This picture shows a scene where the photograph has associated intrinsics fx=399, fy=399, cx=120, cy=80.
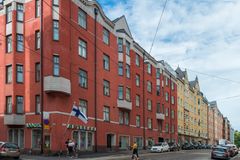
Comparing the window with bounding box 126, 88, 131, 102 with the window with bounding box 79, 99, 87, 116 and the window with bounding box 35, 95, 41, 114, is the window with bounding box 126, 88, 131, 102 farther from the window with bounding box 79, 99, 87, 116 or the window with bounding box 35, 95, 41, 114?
the window with bounding box 35, 95, 41, 114

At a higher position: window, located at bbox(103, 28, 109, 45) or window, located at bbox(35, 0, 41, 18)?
window, located at bbox(35, 0, 41, 18)

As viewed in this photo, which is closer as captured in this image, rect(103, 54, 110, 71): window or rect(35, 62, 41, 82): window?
rect(35, 62, 41, 82): window

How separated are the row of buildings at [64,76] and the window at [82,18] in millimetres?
112

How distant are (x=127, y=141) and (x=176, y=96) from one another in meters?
33.0

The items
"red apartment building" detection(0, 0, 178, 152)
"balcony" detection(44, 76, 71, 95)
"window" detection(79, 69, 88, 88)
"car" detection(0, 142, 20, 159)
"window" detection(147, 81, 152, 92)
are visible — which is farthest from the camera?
"window" detection(147, 81, 152, 92)

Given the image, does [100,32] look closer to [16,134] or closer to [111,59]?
[111,59]

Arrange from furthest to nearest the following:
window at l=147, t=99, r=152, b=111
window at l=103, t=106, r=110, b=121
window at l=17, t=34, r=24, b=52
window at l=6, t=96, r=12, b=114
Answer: window at l=147, t=99, r=152, b=111 → window at l=103, t=106, r=110, b=121 → window at l=17, t=34, r=24, b=52 → window at l=6, t=96, r=12, b=114

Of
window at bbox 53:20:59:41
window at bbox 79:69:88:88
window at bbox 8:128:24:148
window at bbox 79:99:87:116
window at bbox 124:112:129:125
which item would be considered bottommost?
window at bbox 8:128:24:148

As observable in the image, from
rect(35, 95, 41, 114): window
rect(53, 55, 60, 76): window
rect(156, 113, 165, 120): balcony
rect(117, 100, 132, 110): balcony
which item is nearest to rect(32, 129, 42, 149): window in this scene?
rect(35, 95, 41, 114): window

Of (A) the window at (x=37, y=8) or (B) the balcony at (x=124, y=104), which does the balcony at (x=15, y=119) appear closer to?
(A) the window at (x=37, y=8)

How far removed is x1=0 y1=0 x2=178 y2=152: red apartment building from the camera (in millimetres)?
39406

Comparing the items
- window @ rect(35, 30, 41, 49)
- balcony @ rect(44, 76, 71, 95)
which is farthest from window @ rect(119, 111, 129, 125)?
window @ rect(35, 30, 41, 49)

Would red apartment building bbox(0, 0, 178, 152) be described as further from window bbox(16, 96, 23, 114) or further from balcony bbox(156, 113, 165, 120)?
balcony bbox(156, 113, 165, 120)

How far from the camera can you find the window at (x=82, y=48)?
1739 inches
